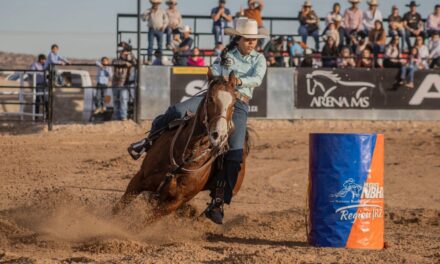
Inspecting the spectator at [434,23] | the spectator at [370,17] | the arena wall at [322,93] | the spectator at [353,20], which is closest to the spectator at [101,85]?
the arena wall at [322,93]

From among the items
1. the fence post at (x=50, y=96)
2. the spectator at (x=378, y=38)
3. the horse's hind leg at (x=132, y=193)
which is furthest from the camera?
the spectator at (x=378, y=38)

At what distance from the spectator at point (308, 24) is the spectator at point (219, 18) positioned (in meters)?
1.80

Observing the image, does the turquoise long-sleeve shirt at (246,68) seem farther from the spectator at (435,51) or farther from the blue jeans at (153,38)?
the spectator at (435,51)

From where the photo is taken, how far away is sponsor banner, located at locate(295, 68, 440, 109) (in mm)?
19328

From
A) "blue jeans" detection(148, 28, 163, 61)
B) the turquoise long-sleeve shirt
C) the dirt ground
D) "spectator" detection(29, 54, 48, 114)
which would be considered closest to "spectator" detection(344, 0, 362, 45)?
the dirt ground

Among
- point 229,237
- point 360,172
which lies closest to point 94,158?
point 229,237

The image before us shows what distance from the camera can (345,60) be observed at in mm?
19703

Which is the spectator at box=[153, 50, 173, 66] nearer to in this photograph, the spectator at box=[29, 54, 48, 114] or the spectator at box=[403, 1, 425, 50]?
the spectator at box=[29, 54, 48, 114]

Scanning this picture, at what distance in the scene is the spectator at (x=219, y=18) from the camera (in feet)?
66.2

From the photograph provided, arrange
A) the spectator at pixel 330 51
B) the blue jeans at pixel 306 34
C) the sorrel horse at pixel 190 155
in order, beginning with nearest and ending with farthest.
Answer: the sorrel horse at pixel 190 155, the spectator at pixel 330 51, the blue jeans at pixel 306 34

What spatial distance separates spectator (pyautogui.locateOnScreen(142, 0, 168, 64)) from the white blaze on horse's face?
12263 mm

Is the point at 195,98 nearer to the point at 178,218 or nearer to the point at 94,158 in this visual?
the point at 178,218

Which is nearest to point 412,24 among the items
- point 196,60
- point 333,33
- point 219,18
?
point 333,33

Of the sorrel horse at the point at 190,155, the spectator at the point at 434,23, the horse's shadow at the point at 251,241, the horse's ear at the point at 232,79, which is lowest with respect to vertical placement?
the horse's shadow at the point at 251,241
